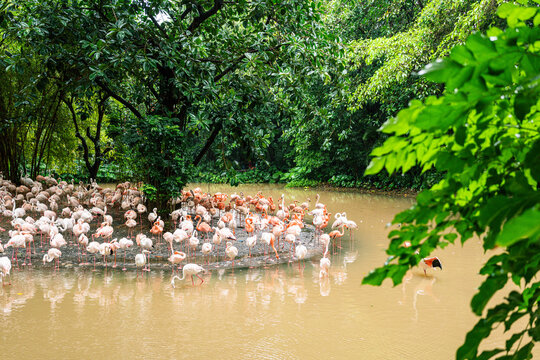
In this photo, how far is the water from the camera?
166 inches

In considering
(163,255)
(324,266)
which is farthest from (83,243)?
(324,266)

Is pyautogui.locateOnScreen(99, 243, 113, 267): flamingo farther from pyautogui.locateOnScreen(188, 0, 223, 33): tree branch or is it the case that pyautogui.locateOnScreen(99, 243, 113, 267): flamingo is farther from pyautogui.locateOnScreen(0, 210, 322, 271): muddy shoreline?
pyautogui.locateOnScreen(188, 0, 223, 33): tree branch

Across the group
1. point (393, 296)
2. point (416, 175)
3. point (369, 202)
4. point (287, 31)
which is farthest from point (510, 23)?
point (416, 175)

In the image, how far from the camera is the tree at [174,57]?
7031 mm

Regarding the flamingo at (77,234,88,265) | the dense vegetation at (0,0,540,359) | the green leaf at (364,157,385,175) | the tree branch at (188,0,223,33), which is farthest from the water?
the tree branch at (188,0,223,33)

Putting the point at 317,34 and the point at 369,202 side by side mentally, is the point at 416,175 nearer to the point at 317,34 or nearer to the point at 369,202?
the point at 369,202

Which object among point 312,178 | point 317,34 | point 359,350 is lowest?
point 359,350

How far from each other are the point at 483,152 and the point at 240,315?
174 inches

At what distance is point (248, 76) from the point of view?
875 centimetres

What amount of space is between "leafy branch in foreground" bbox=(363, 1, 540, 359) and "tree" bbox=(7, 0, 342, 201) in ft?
20.1

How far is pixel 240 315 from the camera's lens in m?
5.04

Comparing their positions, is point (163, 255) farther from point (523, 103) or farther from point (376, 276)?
point (523, 103)

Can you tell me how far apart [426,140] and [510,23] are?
0.28 metres

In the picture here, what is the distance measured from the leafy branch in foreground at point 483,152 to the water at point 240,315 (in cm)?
336
